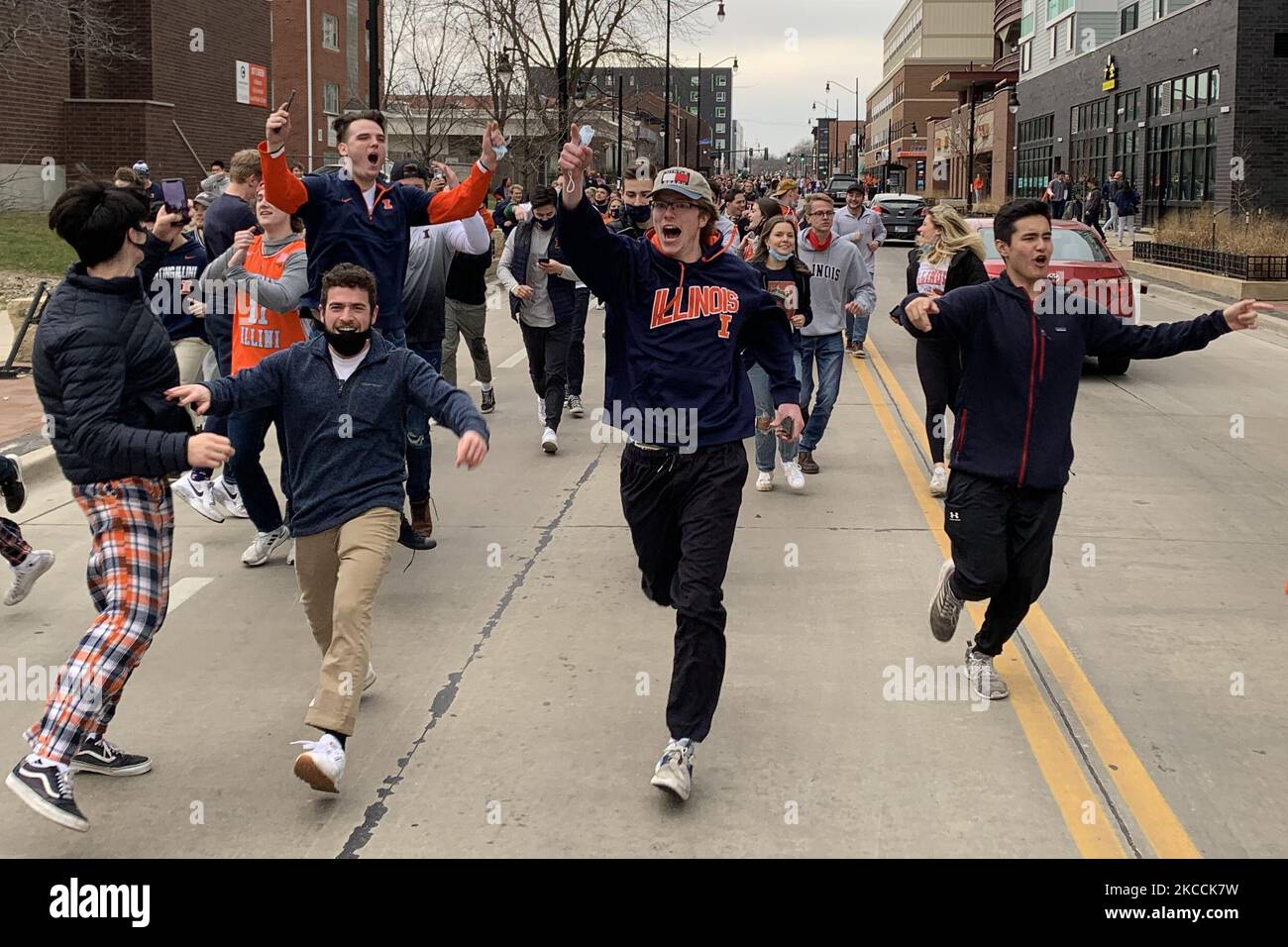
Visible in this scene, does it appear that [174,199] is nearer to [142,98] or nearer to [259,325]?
[259,325]

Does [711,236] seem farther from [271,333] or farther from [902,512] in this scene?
[902,512]

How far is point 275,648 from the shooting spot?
6438 mm

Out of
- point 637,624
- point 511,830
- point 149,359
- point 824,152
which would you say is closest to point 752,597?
point 637,624

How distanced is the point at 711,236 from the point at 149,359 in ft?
6.31

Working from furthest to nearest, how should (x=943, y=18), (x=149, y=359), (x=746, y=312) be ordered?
(x=943, y=18)
(x=746, y=312)
(x=149, y=359)

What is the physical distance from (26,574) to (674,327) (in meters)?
3.87

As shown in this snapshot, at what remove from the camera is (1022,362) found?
5477 millimetres

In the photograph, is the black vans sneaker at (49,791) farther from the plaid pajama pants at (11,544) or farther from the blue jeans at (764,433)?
the blue jeans at (764,433)

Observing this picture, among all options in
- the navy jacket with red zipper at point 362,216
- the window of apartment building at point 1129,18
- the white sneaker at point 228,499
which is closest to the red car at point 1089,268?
the white sneaker at point 228,499

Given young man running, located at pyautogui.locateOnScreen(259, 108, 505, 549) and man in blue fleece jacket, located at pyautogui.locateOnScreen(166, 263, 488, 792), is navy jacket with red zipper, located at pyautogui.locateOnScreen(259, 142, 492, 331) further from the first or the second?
man in blue fleece jacket, located at pyautogui.locateOnScreen(166, 263, 488, 792)

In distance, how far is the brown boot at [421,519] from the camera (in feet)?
27.4

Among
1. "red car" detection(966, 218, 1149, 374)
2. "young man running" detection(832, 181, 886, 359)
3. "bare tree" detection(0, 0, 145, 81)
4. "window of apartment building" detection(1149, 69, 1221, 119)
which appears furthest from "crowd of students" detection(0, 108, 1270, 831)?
"window of apartment building" detection(1149, 69, 1221, 119)

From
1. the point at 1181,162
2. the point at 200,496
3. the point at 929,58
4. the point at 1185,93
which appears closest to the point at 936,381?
the point at 200,496
